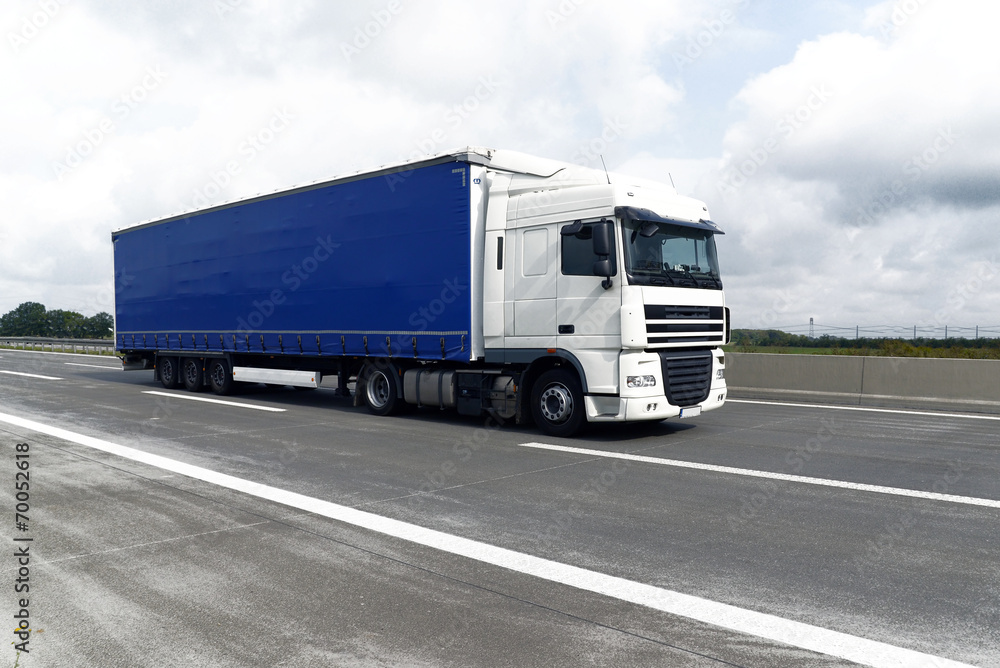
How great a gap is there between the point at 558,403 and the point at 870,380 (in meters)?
7.16

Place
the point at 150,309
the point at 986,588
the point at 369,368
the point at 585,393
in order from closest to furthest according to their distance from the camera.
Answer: the point at 986,588 → the point at 585,393 → the point at 369,368 → the point at 150,309

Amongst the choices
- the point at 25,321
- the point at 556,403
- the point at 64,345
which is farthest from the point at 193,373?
the point at 25,321

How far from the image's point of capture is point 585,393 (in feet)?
32.3

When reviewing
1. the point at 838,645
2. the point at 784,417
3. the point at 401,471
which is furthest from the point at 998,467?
the point at 401,471

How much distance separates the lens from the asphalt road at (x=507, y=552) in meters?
3.68

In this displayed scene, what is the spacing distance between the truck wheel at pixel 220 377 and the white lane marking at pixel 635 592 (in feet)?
32.5

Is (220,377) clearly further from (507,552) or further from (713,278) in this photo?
(507,552)

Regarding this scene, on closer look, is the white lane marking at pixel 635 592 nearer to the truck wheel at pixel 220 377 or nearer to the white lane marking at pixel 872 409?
the truck wheel at pixel 220 377

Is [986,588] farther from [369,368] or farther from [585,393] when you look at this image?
[369,368]

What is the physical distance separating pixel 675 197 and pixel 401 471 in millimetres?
5554

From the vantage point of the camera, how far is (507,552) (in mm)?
5113

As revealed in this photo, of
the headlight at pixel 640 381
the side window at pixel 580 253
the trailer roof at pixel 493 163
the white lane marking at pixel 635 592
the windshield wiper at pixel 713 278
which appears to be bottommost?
the white lane marking at pixel 635 592
